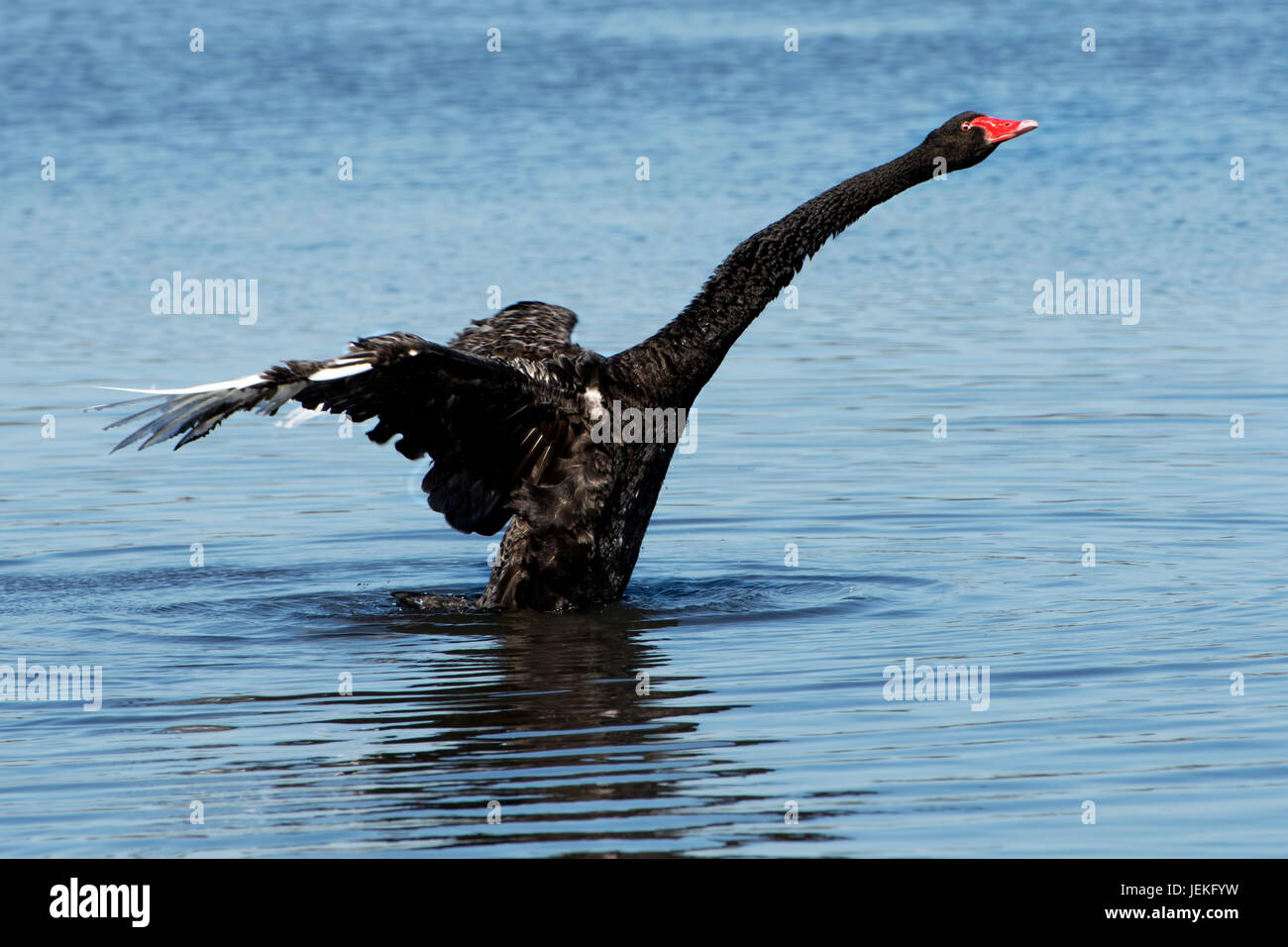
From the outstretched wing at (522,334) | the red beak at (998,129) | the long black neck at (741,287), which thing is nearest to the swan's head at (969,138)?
the red beak at (998,129)

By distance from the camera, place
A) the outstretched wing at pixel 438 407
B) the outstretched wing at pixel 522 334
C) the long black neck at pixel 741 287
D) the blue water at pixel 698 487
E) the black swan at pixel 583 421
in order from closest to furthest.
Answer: the blue water at pixel 698 487 < the outstretched wing at pixel 438 407 < the black swan at pixel 583 421 < the long black neck at pixel 741 287 < the outstretched wing at pixel 522 334

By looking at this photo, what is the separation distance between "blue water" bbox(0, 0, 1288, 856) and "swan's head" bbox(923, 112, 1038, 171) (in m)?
2.40

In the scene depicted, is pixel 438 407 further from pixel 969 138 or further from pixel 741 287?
pixel 969 138

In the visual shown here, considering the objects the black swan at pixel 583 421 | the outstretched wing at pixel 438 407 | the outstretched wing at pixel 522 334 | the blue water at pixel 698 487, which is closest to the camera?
the blue water at pixel 698 487

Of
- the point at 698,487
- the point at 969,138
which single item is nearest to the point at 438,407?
the point at 969,138

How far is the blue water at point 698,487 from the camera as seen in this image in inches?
280

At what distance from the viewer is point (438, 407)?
9.55 meters

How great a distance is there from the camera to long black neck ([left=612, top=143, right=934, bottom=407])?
9.93 m

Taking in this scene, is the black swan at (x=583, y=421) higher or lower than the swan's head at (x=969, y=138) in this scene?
lower

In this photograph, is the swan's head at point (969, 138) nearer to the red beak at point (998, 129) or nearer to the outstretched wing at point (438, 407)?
the red beak at point (998, 129)

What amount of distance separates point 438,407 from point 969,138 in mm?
3218

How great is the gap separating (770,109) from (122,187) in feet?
34.1

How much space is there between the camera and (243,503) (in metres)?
13.4

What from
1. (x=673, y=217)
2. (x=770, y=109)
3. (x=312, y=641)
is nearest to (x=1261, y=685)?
(x=312, y=641)
